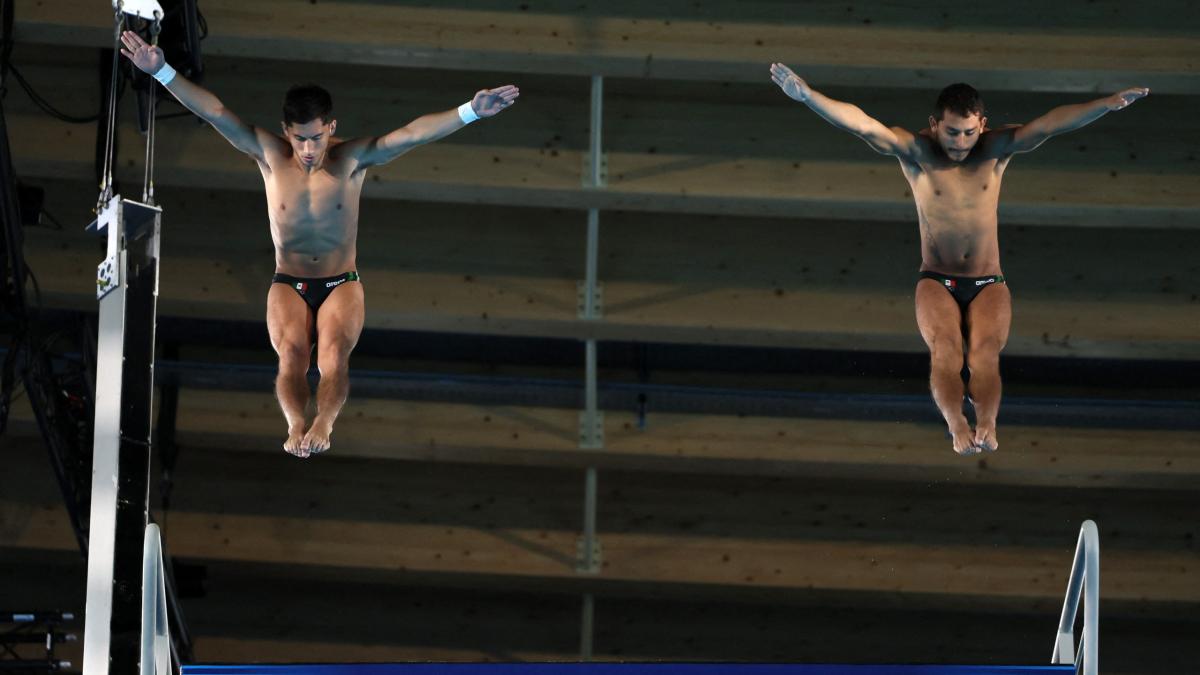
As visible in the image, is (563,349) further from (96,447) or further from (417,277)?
(96,447)

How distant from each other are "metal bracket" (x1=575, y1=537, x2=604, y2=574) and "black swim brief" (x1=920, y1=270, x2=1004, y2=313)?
4.33 m

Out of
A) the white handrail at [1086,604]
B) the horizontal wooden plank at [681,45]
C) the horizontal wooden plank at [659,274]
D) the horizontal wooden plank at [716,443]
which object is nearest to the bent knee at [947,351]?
the white handrail at [1086,604]

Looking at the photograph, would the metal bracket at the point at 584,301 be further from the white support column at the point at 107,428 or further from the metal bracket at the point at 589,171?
the white support column at the point at 107,428

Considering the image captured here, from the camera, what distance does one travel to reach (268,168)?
24.5 feet

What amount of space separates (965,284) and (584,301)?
3.24 metres

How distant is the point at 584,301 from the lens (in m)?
10.2

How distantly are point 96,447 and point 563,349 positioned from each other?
4668mm

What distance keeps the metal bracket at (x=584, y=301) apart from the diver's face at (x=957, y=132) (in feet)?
10.6

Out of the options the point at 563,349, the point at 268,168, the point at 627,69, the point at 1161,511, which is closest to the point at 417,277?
the point at 563,349

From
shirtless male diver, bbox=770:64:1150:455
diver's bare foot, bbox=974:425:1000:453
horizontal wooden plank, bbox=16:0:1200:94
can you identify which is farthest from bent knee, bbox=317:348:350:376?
diver's bare foot, bbox=974:425:1000:453

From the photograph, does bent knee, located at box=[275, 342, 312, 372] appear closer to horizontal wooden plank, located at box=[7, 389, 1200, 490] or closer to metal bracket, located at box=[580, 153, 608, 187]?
metal bracket, located at box=[580, 153, 608, 187]

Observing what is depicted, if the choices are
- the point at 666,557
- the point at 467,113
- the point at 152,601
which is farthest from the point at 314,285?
the point at 666,557

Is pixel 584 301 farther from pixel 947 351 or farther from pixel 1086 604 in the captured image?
pixel 1086 604

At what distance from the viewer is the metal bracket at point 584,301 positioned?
10141mm
